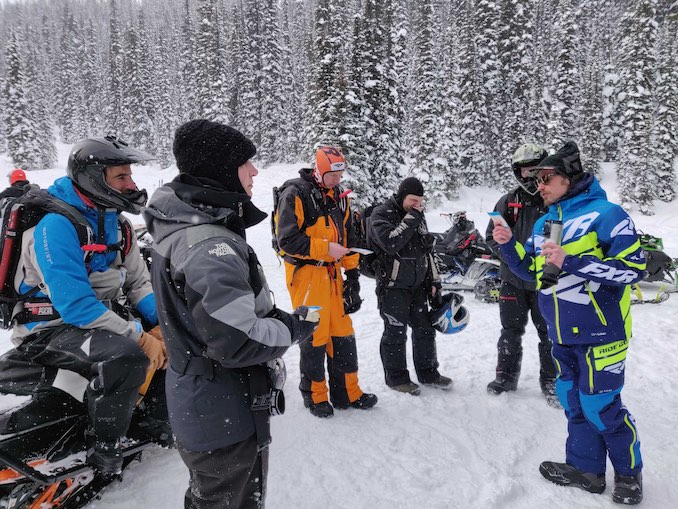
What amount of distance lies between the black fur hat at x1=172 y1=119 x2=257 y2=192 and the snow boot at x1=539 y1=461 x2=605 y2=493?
3116mm

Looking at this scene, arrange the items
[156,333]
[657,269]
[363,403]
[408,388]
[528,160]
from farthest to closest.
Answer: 1. [657,269]
2. [408,388]
3. [363,403]
4. [528,160]
5. [156,333]

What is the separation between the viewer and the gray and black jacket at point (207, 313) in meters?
1.77

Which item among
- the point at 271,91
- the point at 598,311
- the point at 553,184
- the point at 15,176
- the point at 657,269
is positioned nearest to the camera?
the point at 598,311

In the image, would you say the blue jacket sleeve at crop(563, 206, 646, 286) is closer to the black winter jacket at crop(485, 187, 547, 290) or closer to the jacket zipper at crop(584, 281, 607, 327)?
the jacket zipper at crop(584, 281, 607, 327)

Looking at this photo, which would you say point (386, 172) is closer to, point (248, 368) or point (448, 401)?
point (448, 401)

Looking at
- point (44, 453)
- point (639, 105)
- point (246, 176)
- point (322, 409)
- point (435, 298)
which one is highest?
point (639, 105)

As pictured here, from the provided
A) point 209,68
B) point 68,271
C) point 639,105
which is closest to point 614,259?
point 68,271

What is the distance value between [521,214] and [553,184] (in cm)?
147

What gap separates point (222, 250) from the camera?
1.82 meters

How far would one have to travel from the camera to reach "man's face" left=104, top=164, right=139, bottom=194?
9.70 ft

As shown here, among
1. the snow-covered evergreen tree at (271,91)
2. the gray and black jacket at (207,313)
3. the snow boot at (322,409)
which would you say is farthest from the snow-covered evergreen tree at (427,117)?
the gray and black jacket at (207,313)

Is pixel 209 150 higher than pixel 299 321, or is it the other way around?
pixel 209 150

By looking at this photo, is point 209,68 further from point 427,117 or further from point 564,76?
point 564,76

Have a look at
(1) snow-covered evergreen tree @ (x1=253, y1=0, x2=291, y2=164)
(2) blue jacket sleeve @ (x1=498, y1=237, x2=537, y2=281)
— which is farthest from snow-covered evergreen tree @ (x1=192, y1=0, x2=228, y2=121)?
(2) blue jacket sleeve @ (x1=498, y1=237, x2=537, y2=281)
